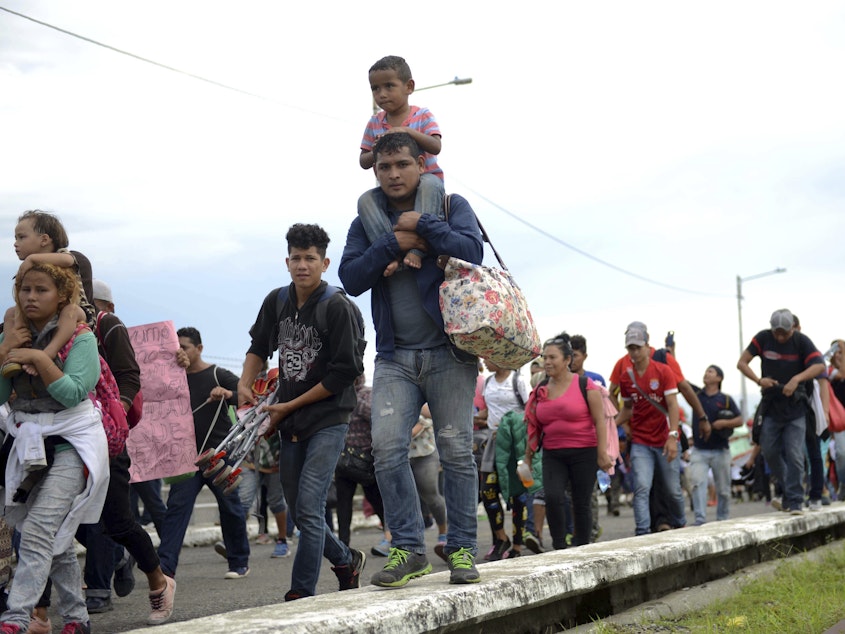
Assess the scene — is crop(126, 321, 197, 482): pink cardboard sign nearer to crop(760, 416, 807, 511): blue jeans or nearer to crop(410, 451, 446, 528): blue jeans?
crop(410, 451, 446, 528): blue jeans

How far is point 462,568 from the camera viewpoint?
16.9 ft

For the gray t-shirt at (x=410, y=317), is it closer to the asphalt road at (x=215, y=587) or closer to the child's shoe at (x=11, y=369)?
the asphalt road at (x=215, y=587)

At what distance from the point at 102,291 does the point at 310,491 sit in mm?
2347

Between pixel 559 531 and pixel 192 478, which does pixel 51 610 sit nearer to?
pixel 192 478

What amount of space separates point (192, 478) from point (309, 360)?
2483 mm

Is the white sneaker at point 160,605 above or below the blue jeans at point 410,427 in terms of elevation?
below

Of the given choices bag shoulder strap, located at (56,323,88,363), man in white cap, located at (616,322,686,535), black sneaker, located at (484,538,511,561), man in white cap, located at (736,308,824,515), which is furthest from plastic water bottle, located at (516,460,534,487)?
bag shoulder strap, located at (56,323,88,363)

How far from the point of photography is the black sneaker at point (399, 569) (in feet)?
17.0

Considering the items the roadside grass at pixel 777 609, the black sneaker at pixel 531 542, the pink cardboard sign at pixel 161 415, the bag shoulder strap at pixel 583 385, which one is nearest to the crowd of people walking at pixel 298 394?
the pink cardboard sign at pixel 161 415

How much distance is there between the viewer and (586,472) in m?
9.53

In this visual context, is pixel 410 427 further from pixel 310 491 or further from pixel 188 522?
pixel 188 522

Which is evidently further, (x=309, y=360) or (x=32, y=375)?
(x=309, y=360)

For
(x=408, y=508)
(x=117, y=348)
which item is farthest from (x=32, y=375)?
(x=408, y=508)

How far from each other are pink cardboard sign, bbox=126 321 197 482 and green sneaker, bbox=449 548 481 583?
132 inches
